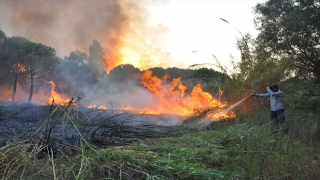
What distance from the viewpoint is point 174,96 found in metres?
17.0

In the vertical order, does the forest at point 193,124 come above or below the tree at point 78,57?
below

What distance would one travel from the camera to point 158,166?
3520mm

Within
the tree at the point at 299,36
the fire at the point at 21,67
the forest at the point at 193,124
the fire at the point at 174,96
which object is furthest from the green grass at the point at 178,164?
the fire at the point at 21,67

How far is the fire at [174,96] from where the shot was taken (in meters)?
12.3

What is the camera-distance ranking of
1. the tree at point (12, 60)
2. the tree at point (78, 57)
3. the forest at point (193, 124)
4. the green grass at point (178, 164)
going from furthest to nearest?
the tree at point (78, 57) < the tree at point (12, 60) < the forest at point (193, 124) < the green grass at point (178, 164)

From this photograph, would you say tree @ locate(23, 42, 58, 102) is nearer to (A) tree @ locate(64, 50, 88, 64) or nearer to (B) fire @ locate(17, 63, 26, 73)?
(B) fire @ locate(17, 63, 26, 73)

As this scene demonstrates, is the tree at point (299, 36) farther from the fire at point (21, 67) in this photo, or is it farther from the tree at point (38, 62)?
the fire at point (21, 67)

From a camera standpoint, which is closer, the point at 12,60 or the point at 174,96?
the point at 174,96

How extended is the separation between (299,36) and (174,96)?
24.5ft

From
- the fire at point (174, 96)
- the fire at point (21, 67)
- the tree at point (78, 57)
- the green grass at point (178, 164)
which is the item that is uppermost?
the tree at point (78, 57)

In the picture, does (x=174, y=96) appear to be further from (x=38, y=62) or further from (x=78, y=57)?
(x=78, y=57)

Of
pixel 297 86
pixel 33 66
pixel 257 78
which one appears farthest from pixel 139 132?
pixel 33 66

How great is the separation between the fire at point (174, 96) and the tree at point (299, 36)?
5099mm

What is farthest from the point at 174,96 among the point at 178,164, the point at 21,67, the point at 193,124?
the point at 21,67
